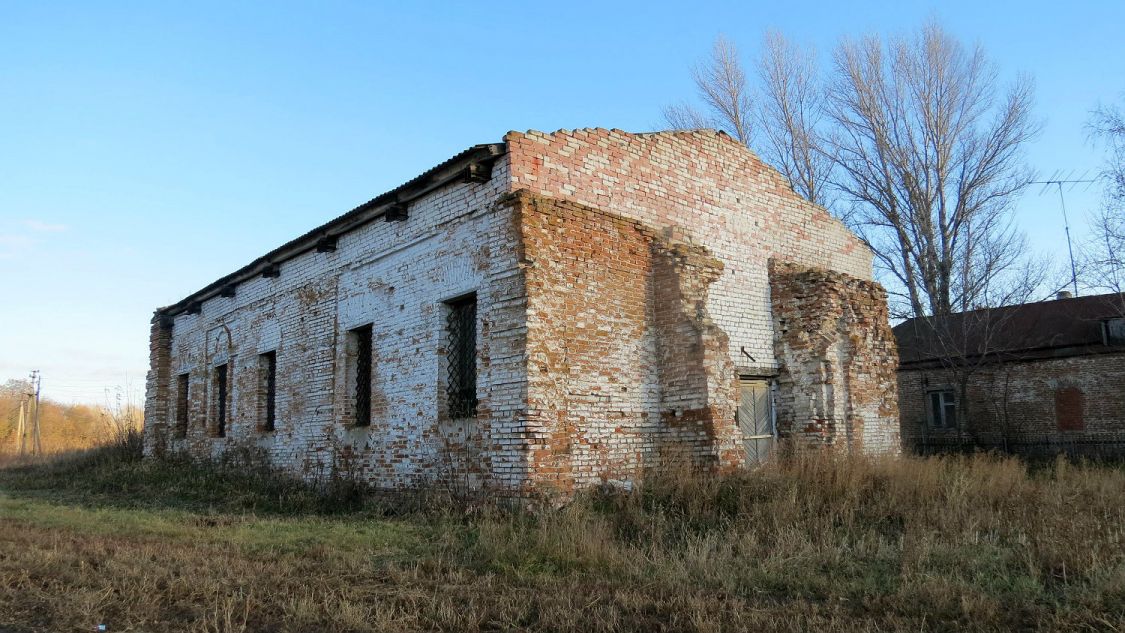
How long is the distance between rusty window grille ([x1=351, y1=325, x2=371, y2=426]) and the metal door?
5.73 meters

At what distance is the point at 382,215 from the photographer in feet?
36.8

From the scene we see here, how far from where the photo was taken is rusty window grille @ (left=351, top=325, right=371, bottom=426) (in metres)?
11.7

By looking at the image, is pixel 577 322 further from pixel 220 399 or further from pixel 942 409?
pixel 942 409

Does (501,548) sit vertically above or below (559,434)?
below

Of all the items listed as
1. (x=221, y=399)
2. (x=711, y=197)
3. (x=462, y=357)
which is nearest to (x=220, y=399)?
(x=221, y=399)

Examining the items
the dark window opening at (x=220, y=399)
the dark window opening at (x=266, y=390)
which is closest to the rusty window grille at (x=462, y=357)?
the dark window opening at (x=266, y=390)

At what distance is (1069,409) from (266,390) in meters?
21.3

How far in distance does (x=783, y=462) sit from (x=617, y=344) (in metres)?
2.75

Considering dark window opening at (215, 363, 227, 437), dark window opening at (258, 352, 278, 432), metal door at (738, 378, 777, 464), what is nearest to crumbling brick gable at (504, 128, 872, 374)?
metal door at (738, 378, 777, 464)

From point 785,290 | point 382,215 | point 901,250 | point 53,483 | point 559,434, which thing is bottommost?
point 53,483

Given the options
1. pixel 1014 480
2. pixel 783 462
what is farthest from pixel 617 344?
pixel 1014 480

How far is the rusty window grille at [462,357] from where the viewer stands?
9820mm

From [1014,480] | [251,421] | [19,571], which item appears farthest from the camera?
[251,421]

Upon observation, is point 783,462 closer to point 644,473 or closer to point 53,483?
point 644,473
